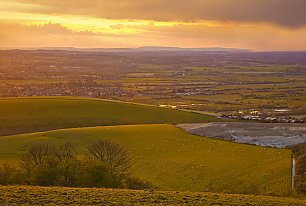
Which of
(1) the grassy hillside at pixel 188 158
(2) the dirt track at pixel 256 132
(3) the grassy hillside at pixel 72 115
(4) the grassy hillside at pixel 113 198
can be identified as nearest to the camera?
(4) the grassy hillside at pixel 113 198

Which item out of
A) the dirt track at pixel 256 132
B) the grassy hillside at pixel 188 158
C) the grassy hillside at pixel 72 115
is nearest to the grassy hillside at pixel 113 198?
the grassy hillside at pixel 188 158

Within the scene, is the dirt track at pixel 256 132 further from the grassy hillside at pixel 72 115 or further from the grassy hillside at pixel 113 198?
the grassy hillside at pixel 113 198

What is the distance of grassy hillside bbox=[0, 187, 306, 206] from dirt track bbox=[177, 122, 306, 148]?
3896 centimetres

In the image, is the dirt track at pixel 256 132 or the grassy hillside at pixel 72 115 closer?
the dirt track at pixel 256 132

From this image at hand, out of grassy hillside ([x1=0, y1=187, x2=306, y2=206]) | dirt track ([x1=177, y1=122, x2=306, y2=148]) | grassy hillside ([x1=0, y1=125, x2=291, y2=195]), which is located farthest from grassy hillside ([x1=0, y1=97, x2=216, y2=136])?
grassy hillside ([x1=0, y1=187, x2=306, y2=206])

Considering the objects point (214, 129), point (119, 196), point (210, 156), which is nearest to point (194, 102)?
point (214, 129)

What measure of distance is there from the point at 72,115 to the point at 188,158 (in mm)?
48229

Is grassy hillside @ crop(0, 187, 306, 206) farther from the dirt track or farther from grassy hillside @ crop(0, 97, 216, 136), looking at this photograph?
grassy hillside @ crop(0, 97, 216, 136)

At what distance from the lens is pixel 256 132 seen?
78.2 m

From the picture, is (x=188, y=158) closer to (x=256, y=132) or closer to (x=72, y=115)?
(x=256, y=132)

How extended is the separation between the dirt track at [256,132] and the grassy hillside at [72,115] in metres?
16.6

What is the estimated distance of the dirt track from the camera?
7019 cm

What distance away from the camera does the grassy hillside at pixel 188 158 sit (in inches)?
1815

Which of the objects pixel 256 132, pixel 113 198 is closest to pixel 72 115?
pixel 256 132
